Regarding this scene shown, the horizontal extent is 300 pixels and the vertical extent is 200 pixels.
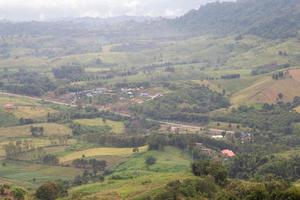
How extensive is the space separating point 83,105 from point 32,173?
244 feet

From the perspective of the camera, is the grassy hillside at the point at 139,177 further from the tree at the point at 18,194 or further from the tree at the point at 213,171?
the tree at the point at 18,194

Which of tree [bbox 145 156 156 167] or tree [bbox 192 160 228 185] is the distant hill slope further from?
tree [bbox 192 160 228 185]

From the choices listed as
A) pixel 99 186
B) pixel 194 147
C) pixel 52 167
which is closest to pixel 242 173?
pixel 194 147

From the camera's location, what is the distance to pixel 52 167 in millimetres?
113125

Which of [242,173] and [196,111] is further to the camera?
[196,111]

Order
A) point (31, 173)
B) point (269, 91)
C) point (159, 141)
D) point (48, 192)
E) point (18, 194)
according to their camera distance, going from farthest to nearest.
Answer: point (269, 91) < point (159, 141) < point (31, 173) < point (48, 192) < point (18, 194)

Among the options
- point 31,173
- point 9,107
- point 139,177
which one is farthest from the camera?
point 9,107

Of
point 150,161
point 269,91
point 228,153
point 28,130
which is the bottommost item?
point 228,153

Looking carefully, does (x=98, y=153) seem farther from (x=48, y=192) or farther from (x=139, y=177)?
(x=48, y=192)

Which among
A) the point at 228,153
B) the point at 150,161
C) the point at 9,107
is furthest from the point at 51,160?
the point at 9,107

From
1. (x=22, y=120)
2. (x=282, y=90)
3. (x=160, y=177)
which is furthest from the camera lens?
(x=282, y=90)

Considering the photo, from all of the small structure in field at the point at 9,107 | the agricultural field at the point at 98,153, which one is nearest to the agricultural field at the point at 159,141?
the agricultural field at the point at 98,153

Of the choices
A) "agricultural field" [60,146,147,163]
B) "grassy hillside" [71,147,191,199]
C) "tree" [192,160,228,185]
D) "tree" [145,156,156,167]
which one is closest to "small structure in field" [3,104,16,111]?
"agricultural field" [60,146,147,163]

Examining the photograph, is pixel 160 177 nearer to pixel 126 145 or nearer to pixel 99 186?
pixel 99 186
